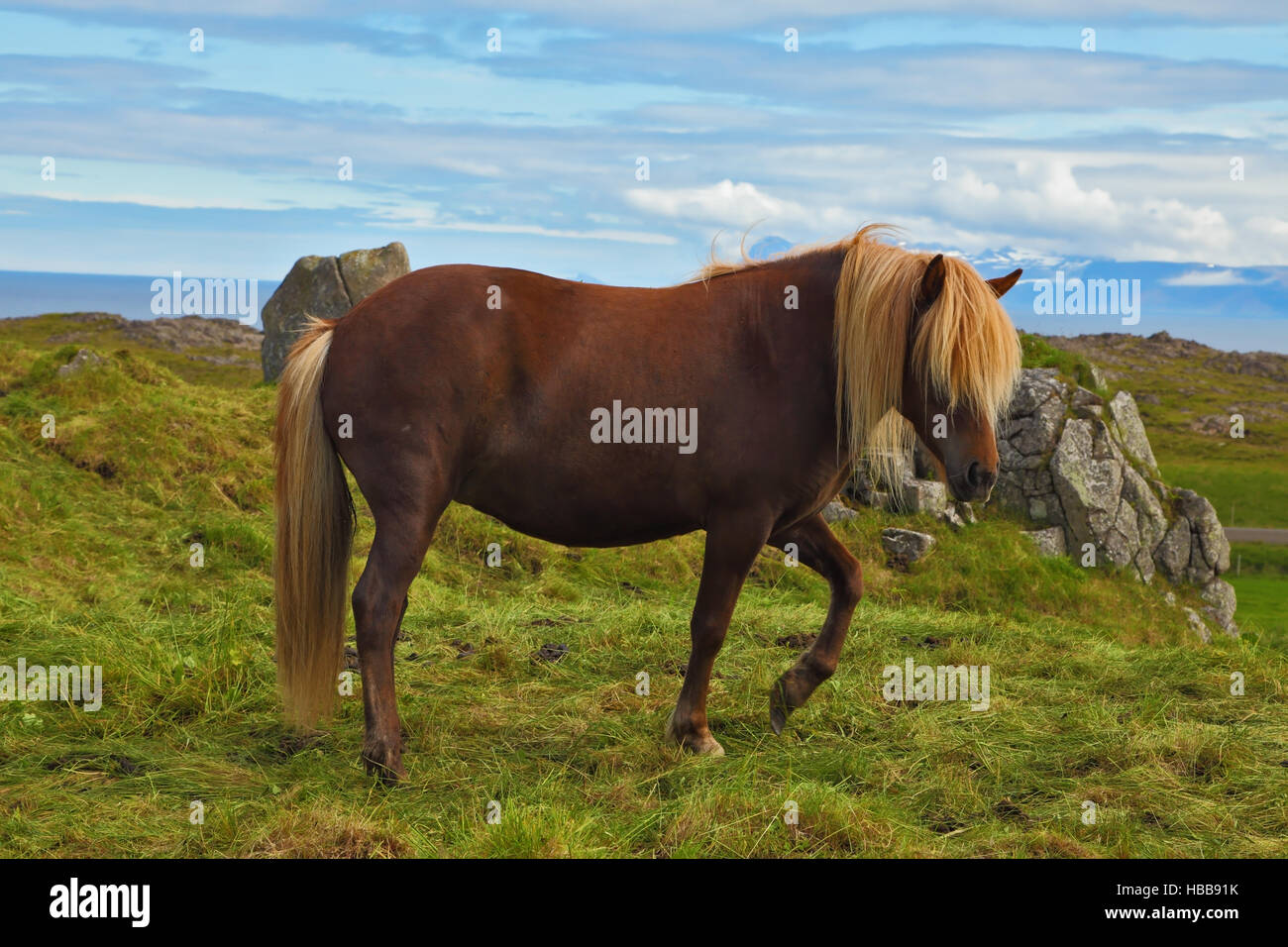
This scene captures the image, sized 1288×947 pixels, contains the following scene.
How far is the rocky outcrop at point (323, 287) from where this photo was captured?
16.7 meters

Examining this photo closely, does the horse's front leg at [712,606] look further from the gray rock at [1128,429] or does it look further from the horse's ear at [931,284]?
the gray rock at [1128,429]

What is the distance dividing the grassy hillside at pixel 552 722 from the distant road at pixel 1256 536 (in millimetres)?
46537

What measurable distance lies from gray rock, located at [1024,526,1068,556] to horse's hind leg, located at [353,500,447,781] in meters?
10.3

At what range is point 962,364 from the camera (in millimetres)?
4969

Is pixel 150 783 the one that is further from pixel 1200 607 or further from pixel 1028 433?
pixel 1200 607

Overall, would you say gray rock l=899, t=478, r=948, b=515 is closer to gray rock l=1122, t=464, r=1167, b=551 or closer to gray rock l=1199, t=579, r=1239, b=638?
gray rock l=1122, t=464, r=1167, b=551

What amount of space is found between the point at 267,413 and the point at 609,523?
319 inches

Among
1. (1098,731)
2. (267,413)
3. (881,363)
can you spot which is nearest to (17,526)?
(267,413)

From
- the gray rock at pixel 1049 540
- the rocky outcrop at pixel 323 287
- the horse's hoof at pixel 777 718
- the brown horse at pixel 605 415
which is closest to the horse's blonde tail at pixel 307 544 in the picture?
the brown horse at pixel 605 415

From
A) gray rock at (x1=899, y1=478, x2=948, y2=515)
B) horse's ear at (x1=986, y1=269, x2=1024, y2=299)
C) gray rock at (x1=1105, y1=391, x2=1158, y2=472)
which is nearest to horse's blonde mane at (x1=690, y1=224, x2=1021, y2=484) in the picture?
horse's ear at (x1=986, y1=269, x2=1024, y2=299)

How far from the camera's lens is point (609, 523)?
5.48 metres

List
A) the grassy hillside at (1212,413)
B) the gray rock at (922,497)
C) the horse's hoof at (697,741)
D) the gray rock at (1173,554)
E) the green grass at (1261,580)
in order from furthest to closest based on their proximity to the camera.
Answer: the grassy hillside at (1212,413)
the green grass at (1261,580)
the gray rock at (1173,554)
the gray rock at (922,497)
the horse's hoof at (697,741)

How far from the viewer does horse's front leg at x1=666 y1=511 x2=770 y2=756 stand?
5344 mm

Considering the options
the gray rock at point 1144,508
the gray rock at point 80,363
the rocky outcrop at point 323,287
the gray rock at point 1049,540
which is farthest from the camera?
the rocky outcrop at point 323,287
